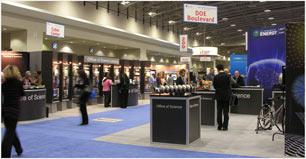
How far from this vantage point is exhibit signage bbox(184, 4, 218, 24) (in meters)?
7.47

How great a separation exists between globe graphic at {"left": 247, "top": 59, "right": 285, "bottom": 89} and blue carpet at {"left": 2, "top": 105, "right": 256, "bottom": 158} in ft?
16.3

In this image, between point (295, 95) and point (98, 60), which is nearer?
point (295, 95)

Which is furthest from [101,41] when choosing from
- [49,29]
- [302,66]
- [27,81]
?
[302,66]

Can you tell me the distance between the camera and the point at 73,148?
198 inches

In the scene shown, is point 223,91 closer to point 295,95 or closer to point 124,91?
point 295,95

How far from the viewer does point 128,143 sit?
5410mm

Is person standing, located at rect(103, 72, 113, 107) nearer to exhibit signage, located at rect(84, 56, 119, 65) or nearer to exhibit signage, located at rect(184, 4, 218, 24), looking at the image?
exhibit signage, located at rect(84, 56, 119, 65)

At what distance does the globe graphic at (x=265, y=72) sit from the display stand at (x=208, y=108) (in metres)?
3.70

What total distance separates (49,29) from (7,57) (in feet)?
6.98

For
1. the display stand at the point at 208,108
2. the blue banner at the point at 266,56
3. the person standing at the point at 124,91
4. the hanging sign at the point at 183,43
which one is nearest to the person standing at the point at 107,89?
the person standing at the point at 124,91

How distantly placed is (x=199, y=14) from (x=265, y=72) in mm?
3940

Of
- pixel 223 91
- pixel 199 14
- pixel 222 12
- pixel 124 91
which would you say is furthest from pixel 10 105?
pixel 222 12

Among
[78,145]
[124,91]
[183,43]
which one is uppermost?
[183,43]

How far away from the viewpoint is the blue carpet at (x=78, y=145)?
4574 millimetres
